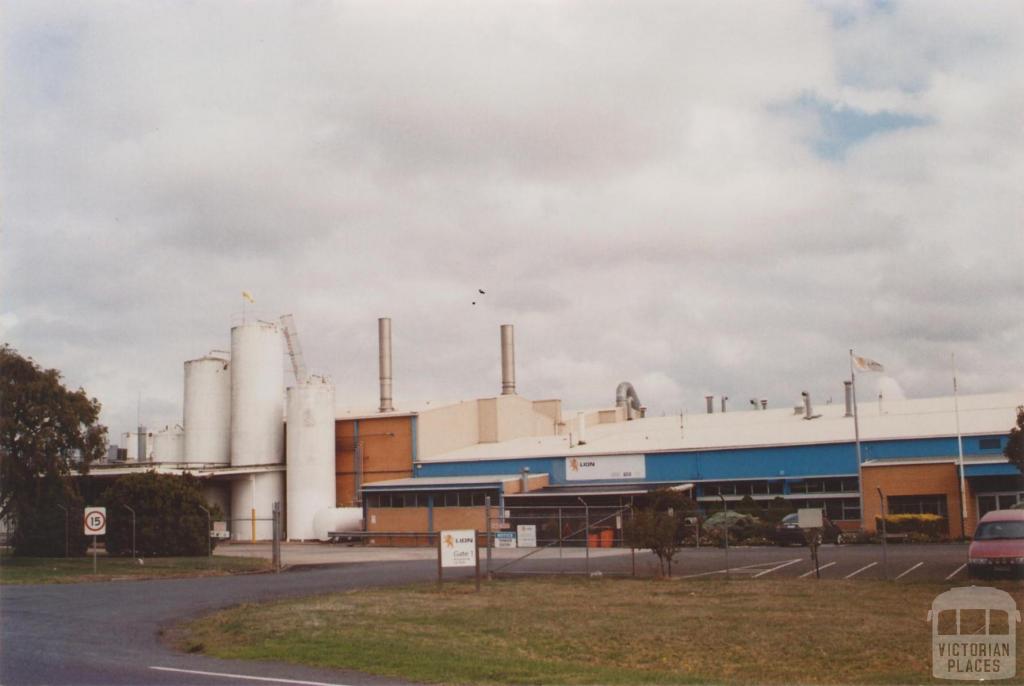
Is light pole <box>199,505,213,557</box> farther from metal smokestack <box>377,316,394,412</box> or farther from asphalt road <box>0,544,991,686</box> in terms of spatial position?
metal smokestack <box>377,316,394,412</box>

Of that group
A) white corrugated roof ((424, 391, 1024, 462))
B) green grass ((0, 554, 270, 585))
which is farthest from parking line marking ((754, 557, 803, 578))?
white corrugated roof ((424, 391, 1024, 462))

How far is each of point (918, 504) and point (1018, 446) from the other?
851 cm

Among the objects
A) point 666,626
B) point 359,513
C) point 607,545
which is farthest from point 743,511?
point 666,626

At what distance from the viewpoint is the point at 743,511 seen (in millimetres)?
57156

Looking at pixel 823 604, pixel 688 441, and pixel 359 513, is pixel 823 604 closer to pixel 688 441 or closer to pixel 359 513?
pixel 688 441

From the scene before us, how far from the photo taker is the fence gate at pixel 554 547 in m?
33.0

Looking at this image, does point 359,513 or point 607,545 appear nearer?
point 607,545

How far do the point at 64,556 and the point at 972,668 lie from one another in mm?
41330

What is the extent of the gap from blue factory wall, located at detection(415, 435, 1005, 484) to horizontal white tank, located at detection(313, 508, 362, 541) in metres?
9.21

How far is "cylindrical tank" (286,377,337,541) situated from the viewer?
68.6 m

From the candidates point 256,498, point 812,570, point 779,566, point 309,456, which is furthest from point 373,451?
point 812,570

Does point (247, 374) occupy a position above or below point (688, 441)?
above

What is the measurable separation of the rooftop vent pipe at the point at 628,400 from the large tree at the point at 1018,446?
48.7 meters

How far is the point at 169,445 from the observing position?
79.5 m
